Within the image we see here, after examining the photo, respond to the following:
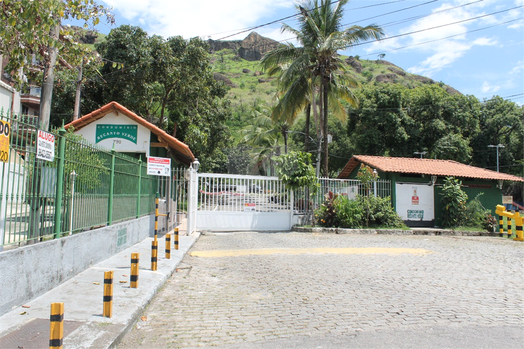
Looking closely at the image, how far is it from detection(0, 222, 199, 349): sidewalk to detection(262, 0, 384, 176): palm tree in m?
15.1

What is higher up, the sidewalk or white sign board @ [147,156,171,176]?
white sign board @ [147,156,171,176]

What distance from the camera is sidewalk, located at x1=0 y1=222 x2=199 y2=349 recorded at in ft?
13.2

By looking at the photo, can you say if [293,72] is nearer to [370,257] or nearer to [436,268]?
[370,257]

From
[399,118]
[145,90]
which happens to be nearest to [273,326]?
[145,90]

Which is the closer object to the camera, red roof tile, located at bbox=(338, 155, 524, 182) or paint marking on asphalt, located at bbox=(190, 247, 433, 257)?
paint marking on asphalt, located at bbox=(190, 247, 433, 257)

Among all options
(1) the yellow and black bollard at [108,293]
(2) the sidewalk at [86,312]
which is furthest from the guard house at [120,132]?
(1) the yellow and black bollard at [108,293]

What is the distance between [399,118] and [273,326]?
1342 inches

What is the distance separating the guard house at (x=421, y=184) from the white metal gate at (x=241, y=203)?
5.48 m

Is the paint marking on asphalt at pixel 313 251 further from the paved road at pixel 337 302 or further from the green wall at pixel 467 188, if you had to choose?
the green wall at pixel 467 188

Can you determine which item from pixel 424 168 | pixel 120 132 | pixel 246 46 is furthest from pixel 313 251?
pixel 246 46

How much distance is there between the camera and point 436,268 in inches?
346

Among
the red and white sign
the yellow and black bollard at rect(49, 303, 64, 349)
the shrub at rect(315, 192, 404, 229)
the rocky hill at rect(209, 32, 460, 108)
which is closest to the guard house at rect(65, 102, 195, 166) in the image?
the red and white sign

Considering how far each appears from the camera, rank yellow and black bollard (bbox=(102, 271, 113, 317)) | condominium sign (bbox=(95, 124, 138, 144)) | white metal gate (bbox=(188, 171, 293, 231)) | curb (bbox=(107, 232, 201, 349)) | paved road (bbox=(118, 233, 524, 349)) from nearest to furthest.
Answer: curb (bbox=(107, 232, 201, 349)), paved road (bbox=(118, 233, 524, 349)), yellow and black bollard (bbox=(102, 271, 113, 317)), condominium sign (bbox=(95, 124, 138, 144)), white metal gate (bbox=(188, 171, 293, 231))

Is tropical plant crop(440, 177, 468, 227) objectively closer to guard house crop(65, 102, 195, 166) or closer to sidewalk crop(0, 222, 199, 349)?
guard house crop(65, 102, 195, 166)
